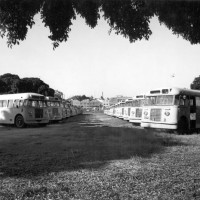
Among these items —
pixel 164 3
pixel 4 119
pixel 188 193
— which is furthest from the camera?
pixel 4 119

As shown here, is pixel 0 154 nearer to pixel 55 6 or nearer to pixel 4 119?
pixel 55 6

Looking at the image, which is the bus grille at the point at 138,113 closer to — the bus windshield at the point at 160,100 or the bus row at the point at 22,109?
the bus windshield at the point at 160,100

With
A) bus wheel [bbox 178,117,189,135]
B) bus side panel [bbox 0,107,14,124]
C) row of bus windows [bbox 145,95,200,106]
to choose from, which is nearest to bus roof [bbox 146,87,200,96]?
row of bus windows [bbox 145,95,200,106]

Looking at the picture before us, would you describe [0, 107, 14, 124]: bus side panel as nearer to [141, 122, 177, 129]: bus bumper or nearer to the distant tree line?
[141, 122, 177, 129]: bus bumper

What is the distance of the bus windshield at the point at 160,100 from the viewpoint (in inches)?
659

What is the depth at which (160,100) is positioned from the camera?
17.4 metres

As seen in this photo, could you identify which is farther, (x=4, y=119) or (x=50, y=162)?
(x=4, y=119)

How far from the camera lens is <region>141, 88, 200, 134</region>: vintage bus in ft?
53.4

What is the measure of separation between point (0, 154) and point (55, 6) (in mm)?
5810

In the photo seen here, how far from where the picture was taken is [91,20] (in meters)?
4.18

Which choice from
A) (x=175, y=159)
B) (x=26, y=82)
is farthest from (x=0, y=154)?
(x=26, y=82)

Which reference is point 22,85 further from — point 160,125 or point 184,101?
point 184,101

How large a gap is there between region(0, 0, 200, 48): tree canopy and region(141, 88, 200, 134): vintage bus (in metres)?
12.3

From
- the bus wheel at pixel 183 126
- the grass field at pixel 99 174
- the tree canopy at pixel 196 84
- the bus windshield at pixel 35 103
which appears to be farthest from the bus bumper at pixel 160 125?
the tree canopy at pixel 196 84
